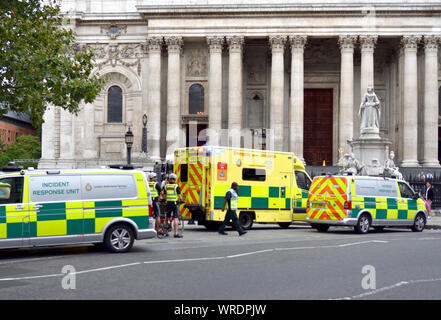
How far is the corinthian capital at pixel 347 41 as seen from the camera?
145 feet

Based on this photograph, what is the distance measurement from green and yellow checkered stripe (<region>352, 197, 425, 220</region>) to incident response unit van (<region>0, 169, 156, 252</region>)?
8.57m

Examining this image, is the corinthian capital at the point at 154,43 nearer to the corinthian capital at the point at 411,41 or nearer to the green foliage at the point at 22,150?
the corinthian capital at the point at 411,41

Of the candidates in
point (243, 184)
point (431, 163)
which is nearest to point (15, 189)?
point (243, 184)

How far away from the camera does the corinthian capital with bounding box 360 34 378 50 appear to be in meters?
44.0

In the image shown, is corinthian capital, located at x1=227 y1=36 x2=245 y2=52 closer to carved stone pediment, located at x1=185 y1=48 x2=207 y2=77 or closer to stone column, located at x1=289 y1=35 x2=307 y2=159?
carved stone pediment, located at x1=185 y1=48 x2=207 y2=77

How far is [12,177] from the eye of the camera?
44.5ft

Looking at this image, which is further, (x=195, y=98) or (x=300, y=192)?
(x=195, y=98)

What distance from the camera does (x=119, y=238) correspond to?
14.2 metres

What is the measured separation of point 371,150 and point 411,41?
16781mm

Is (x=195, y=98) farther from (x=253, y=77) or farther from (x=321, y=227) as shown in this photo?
(x=321, y=227)
